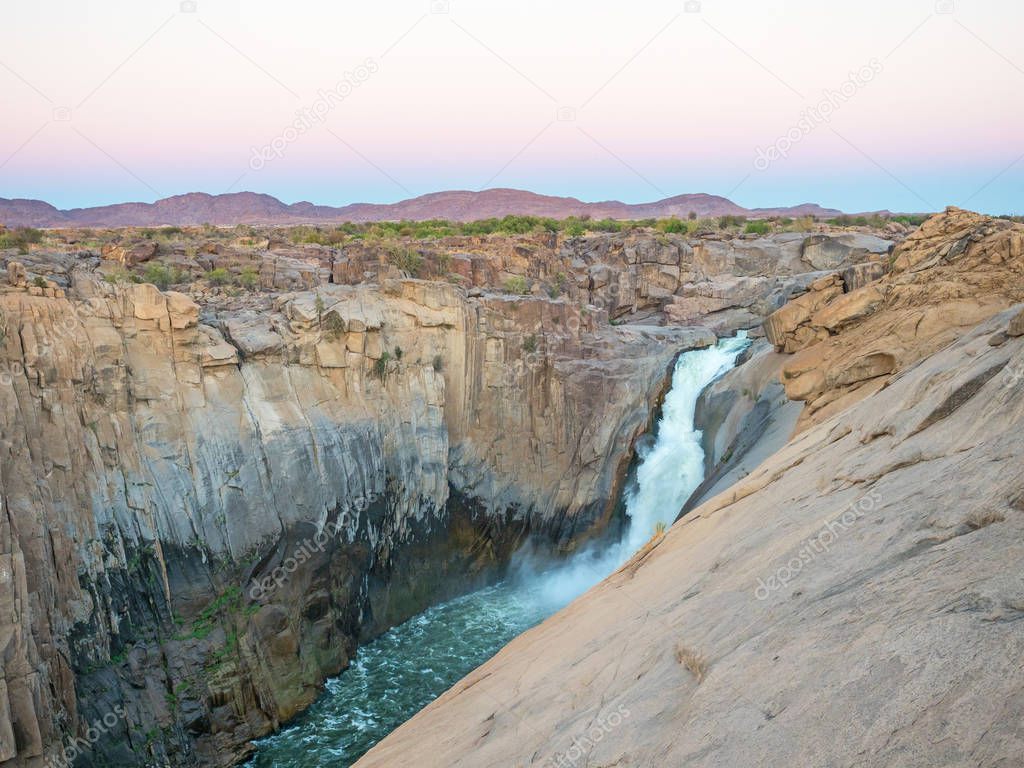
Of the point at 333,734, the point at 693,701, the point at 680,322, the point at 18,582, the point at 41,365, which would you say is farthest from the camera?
the point at 680,322

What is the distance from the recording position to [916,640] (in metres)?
3.26

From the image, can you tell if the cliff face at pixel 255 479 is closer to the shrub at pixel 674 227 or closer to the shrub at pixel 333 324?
the shrub at pixel 333 324

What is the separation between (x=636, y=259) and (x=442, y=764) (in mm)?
29554

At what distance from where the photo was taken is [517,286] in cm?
2378

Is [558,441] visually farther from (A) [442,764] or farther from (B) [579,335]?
(A) [442,764]

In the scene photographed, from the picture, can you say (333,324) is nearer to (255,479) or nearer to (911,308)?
(255,479)

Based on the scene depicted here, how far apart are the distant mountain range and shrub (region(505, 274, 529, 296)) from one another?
1490 inches

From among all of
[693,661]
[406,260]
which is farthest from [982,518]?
[406,260]

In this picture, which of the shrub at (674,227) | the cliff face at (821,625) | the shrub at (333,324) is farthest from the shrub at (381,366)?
the shrub at (674,227)

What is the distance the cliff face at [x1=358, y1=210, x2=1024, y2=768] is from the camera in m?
3.04

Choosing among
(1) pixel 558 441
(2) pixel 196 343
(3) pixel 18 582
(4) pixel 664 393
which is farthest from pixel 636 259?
(3) pixel 18 582

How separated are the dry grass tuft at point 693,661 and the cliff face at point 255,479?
9908mm

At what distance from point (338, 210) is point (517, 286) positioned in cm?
6743

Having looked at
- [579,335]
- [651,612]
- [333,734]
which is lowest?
[333,734]
